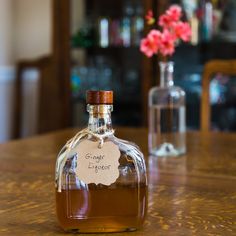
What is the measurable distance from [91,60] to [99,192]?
2607 mm

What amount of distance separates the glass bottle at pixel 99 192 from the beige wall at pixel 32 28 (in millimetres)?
2881

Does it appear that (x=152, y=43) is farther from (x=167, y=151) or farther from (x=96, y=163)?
(x=96, y=163)

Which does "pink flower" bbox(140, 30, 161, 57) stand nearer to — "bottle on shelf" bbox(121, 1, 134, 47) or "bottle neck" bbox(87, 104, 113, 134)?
"bottle neck" bbox(87, 104, 113, 134)

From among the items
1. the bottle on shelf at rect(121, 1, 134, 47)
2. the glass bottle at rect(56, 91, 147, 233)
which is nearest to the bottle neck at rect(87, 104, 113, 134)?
the glass bottle at rect(56, 91, 147, 233)

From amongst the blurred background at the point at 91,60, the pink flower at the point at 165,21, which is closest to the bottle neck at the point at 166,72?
the pink flower at the point at 165,21

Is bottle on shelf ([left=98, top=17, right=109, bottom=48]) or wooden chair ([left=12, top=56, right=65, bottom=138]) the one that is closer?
bottle on shelf ([left=98, top=17, right=109, bottom=48])

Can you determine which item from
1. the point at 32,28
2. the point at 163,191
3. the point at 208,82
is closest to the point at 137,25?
the point at 32,28

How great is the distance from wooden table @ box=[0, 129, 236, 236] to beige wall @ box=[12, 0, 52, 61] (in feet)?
6.69

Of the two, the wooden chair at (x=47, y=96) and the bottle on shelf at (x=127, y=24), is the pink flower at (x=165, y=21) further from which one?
the wooden chair at (x=47, y=96)

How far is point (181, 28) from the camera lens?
1407mm

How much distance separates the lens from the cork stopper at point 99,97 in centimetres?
68

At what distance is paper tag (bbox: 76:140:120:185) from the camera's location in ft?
2.24

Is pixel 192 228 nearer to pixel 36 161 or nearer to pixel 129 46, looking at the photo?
pixel 36 161

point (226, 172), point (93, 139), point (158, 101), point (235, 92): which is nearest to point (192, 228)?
point (93, 139)
